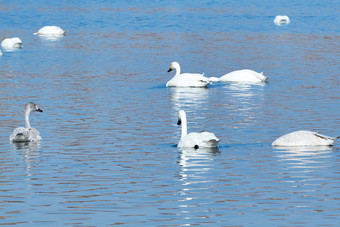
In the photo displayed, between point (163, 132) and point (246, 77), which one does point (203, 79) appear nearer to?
point (246, 77)

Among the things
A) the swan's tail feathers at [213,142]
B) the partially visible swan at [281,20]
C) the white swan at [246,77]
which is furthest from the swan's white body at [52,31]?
the swan's tail feathers at [213,142]

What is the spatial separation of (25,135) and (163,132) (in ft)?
11.6

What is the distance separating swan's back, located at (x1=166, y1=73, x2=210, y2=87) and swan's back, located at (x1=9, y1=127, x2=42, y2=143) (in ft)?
39.9

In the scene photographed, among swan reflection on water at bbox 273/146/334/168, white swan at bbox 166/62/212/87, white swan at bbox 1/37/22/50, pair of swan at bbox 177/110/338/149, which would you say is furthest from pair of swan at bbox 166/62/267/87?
white swan at bbox 1/37/22/50

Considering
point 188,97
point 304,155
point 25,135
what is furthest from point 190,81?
point 304,155

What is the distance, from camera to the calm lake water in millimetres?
14266

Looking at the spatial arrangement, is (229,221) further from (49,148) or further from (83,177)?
(49,148)

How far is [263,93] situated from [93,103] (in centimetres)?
636

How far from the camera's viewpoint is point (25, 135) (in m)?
21.0

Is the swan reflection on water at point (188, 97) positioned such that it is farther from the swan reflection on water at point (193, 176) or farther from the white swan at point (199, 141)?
the swan reflection on water at point (193, 176)

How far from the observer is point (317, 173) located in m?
16.9

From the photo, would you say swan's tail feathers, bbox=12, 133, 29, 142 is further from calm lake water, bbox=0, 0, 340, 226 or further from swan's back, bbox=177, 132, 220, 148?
swan's back, bbox=177, 132, 220, 148

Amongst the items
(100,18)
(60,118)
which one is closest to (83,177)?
(60,118)

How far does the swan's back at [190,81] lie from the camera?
1291 inches
